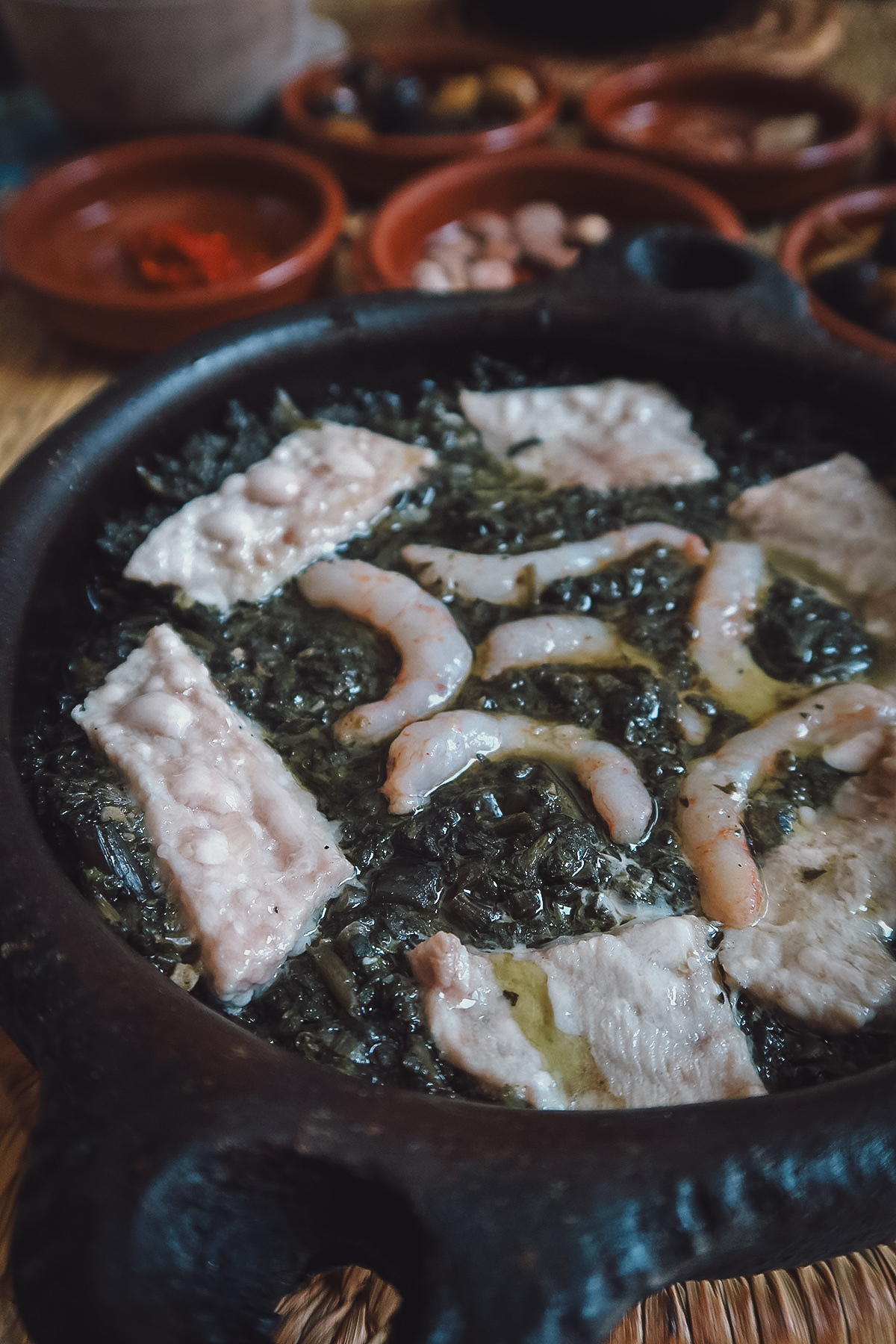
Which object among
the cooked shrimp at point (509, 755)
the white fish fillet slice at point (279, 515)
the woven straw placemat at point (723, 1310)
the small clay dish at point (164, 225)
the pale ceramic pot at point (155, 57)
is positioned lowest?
the woven straw placemat at point (723, 1310)

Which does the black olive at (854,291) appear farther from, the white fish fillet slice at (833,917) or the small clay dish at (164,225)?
the white fish fillet slice at (833,917)

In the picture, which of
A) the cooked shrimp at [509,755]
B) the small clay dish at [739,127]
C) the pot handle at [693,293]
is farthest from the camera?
the small clay dish at [739,127]

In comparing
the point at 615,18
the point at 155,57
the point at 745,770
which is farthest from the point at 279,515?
the point at 615,18

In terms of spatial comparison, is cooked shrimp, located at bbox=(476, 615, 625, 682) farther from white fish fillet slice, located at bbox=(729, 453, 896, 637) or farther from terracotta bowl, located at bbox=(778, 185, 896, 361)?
terracotta bowl, located at bbox=(778, 185, 896, 361)

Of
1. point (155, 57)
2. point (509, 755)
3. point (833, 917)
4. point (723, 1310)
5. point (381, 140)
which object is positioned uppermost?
point (155, 57)

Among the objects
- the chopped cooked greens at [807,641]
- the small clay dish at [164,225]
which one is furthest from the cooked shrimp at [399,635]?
the small clay dish at [164,225]

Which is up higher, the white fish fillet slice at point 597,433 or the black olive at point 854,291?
the white fish fillet slice at point 597,433

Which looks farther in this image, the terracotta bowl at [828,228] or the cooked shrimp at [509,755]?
the terracotta bowl at [828,228]

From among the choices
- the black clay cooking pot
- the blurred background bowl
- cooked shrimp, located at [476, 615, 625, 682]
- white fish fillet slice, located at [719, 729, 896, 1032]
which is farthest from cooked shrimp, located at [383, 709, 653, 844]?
the blurred background bowl

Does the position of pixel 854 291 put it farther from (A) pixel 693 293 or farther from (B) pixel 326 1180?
(B) pixel 326 1180
